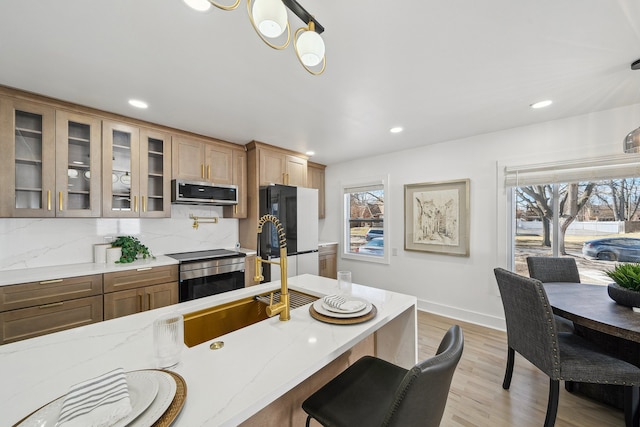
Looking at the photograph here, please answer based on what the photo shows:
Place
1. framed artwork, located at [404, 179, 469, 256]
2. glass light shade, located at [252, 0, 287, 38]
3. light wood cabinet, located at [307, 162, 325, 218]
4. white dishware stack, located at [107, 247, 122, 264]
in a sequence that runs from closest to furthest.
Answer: glass light shade, located at [252, 0, 287, 38] < white dishware stack, located at [107, 247, 122, 264] < framed artwork, located at [404, 179, 469, 256] < light wood cabinet, located at [307, 162, 325, 218]

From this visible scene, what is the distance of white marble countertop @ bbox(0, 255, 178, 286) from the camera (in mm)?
1927

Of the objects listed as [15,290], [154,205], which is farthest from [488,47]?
[15,290]

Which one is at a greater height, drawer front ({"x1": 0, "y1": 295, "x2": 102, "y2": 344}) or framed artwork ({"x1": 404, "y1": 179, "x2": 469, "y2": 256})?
framed artwork ({"x1": 404, "y1": 179, "x2": 469, "y2": 256})

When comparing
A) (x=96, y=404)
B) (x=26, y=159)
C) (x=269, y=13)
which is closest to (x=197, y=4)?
(x=269, y=13)

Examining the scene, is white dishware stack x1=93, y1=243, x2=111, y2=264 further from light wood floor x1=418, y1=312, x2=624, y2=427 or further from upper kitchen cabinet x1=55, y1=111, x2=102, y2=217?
light wood floor x1=418, y1=312, x2=624, y2=427

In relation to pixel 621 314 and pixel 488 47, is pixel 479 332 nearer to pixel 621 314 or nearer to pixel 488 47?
pixel 621 314

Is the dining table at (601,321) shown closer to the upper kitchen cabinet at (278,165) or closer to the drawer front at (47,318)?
the upper kitchen cabinet at (278,165)

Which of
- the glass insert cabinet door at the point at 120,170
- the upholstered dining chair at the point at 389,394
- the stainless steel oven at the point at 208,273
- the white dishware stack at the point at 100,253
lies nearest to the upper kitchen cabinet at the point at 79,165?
the glass insert cabinet door at the point at 120,170

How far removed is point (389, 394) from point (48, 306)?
8.51ft

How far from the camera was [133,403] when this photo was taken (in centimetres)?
62

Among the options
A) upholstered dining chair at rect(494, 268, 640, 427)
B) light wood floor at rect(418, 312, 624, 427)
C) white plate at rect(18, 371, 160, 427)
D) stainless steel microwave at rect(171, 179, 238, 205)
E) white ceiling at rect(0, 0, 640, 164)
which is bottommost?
light wood floor at rect(418, 312, 624, 427)

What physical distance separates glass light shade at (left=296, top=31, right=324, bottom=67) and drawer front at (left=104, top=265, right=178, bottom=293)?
241 cm

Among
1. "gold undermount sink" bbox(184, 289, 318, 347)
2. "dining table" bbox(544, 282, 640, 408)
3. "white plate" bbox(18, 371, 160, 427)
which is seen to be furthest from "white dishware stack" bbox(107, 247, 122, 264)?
"dining table" bbox(544, 282, 640, 408)

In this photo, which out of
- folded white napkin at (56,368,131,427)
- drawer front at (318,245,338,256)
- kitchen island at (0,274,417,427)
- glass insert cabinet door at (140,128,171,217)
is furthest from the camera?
drawer front at (318,245,338,256)
